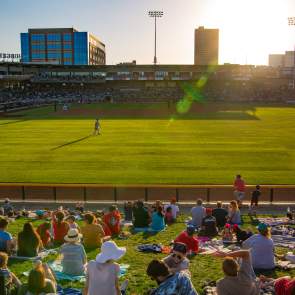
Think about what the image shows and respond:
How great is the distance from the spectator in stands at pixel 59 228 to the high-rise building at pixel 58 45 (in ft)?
558

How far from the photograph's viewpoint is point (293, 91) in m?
116

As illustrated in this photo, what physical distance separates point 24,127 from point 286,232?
41168 mm

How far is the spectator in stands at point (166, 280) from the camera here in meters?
5.36

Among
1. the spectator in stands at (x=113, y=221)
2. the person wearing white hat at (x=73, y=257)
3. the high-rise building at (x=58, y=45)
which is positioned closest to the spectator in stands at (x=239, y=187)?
the spectator in stands at (x=113, y=221)

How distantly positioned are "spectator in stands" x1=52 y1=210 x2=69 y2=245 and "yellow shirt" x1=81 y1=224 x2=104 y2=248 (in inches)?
29.8

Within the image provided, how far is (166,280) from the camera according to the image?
545cm

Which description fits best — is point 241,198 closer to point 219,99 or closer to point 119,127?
point 119,127

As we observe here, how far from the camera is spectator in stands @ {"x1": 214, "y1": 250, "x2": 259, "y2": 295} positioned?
6.22 metres

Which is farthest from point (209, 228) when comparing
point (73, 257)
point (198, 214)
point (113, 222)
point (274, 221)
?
point (73, 257)

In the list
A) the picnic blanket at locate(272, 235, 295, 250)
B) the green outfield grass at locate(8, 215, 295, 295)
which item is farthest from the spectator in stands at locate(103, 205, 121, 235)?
the picnic blanket at locate(272, 235, 295, 250)

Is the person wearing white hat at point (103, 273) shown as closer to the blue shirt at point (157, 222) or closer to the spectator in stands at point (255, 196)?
the blue shirt at point (157, 222)

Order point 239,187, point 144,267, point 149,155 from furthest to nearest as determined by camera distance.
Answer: point 149,155 → point 239,187 → point 144,267

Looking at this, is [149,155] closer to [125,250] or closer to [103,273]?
[125,250]

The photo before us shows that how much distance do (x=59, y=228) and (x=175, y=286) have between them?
20.5 feet
